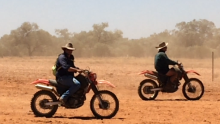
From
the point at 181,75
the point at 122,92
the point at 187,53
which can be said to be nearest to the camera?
the point at 181,75

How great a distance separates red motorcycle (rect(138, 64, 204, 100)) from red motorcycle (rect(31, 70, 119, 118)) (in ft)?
14.3

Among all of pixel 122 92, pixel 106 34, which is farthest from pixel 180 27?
pixel 122 92

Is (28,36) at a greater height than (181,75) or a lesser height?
greater

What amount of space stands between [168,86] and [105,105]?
466cm

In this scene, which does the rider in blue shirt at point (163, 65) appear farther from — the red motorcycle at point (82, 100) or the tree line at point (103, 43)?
the tree line at point (103, 43)

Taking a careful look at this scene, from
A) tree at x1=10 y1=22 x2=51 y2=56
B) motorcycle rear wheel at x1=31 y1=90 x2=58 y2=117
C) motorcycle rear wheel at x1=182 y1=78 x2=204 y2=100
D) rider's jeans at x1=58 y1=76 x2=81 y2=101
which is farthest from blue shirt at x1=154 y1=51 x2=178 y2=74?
tree at x1=10 y1=22 x2=51 y2=56

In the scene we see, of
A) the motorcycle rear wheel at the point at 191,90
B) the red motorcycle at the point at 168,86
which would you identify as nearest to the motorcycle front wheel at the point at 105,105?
the red motorcycle at the point at 168,86

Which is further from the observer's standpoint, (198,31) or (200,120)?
(198,31)

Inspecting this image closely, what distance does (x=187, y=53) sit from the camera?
62.5 meters

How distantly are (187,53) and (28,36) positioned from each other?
29.1 metres

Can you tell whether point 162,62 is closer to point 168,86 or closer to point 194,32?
point 168,86

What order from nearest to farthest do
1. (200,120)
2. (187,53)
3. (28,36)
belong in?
1. (200,120)
2. (187,53)
3. (28,36)

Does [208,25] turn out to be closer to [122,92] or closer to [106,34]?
[106,34]

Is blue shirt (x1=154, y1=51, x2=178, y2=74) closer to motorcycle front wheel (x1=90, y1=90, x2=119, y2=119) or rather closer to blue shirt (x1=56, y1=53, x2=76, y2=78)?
motorcycle front wheel (x1=90, y1=90, x2=119, y2=119)
